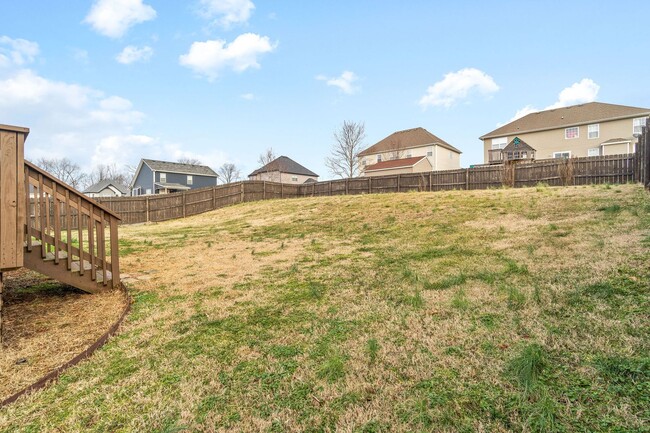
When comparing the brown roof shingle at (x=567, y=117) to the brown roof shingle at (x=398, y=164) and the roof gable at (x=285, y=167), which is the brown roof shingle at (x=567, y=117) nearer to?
the brown roof shingle at (x=398, y=164)

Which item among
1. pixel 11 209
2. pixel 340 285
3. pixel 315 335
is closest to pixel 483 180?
pixel 340 285

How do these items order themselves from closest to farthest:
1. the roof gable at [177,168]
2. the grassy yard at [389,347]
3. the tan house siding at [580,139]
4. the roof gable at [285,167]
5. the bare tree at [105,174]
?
the grassy yard at [389,347]
the tan house siding at [580,139]
the roof gable at [177,168]
the roof gable at [285,167]
the bare tree at [105,174]

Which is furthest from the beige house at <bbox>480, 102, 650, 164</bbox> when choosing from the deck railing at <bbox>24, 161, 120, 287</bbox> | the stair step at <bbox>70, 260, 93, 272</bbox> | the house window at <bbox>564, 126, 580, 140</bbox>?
the stair step at <bbox>70, 260, 93, 272</bbox>

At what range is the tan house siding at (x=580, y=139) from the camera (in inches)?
→ 1043

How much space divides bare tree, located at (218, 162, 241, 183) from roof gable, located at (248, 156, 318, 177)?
65.5 ft

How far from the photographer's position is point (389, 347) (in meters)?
2.48

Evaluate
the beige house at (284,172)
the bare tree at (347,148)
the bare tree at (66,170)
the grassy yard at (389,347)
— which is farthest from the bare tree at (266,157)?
the grassy yard at (389,347)

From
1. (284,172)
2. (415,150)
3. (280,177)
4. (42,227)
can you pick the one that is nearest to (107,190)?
(280,177)

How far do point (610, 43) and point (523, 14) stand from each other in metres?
3.90

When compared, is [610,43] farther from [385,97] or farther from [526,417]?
[526,417]

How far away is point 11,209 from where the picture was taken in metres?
2.86

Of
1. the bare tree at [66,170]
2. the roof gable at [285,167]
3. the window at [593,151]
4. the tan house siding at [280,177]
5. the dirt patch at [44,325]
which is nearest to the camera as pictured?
the dirt patch at [44,325]

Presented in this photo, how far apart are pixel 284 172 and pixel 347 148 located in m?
9.84

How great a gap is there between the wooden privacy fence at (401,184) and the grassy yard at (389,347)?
35.4 feet
